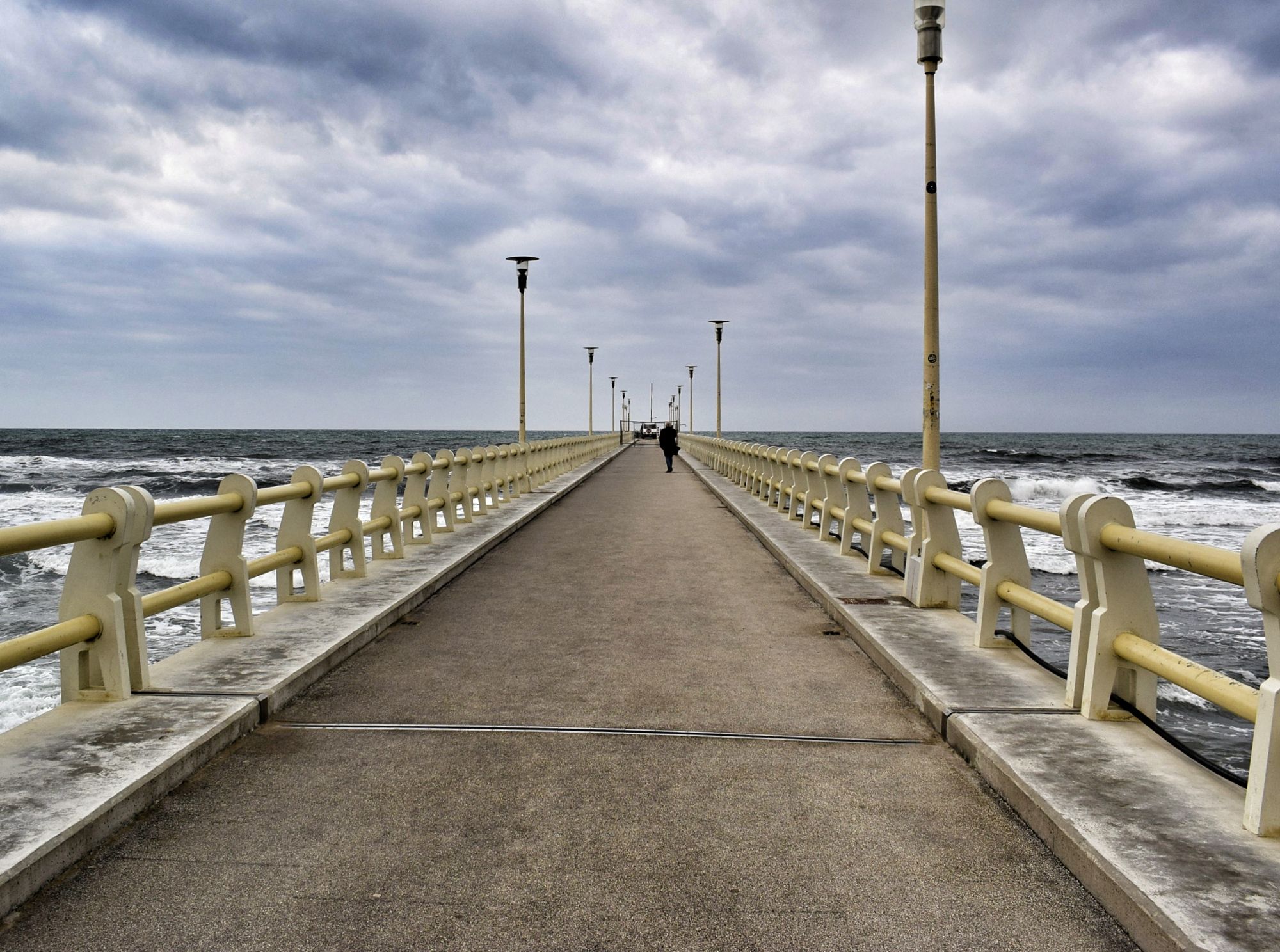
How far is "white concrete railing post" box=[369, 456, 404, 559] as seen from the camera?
10258 mm

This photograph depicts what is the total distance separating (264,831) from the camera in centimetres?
353

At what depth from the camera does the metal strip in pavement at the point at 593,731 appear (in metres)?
4.64

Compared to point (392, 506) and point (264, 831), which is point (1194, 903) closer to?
point (264, 831)

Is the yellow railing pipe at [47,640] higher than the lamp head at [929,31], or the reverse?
the lamp head at [929,31]

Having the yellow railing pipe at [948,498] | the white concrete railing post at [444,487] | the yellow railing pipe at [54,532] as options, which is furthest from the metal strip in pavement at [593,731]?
the white concrete railing post at [444,487]

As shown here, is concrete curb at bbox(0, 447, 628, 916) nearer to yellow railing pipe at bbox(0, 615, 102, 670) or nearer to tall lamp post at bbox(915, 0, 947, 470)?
yellow railing pipe at bbox(0, 615, 102, 670)

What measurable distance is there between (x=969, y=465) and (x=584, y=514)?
61.6 meters

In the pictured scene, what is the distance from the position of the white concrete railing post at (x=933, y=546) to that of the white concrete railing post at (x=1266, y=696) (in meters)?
3.97

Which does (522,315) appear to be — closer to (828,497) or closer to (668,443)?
(668,443)

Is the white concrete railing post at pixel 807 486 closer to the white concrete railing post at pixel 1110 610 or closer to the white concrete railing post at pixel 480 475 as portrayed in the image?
the white concrete railing post at pixel 480 475

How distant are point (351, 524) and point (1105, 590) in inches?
260

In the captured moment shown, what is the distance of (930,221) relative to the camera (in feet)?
35.2

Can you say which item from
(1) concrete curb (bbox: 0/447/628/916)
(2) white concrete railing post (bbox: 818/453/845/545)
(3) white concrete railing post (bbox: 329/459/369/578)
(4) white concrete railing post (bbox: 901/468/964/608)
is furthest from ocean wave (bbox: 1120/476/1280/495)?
(1) concrete curb (bbox: 0/447/628/916)

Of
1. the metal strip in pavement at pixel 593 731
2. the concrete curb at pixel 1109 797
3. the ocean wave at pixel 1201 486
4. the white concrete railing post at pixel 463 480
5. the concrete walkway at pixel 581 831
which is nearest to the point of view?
the concrete curb at pixel 1109 797
